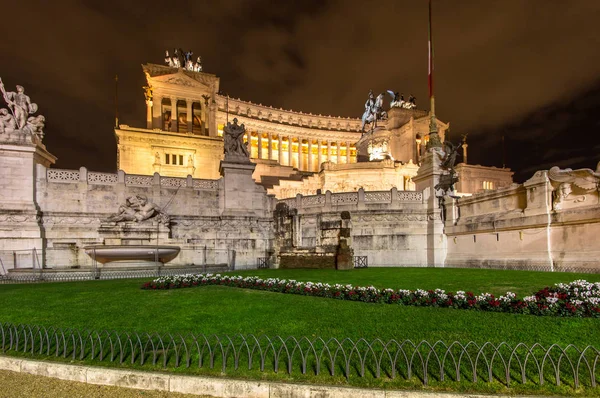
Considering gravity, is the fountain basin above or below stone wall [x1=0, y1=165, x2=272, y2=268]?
below

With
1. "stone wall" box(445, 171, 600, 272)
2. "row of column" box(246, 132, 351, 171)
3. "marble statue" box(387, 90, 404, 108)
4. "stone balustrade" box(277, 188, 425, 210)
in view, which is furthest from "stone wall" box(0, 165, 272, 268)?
"marble statue" box(387, 90, 404, 108)

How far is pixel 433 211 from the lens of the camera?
28562mm

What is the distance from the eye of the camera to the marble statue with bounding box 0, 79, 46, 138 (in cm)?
2506

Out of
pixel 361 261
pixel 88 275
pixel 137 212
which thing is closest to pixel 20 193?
pixel 137 212

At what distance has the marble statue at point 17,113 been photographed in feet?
82.2

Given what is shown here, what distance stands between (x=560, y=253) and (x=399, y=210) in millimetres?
11900

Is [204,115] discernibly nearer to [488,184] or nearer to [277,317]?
[488,184]

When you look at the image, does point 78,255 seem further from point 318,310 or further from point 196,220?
point 318,310

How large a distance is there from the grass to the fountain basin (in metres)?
8.05

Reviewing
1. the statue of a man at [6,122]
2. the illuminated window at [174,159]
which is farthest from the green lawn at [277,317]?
the illuminated window at [174,159]

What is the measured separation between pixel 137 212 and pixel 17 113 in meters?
11.8

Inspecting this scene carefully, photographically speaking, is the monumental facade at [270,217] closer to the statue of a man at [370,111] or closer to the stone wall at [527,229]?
the stone wall at [527,229]

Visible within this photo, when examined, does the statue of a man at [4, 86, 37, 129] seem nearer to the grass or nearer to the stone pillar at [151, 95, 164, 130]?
the grass

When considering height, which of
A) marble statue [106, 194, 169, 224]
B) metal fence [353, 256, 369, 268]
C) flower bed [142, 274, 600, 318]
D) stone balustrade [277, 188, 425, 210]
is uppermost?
stone balustrade [277, 188, 425, 210]
